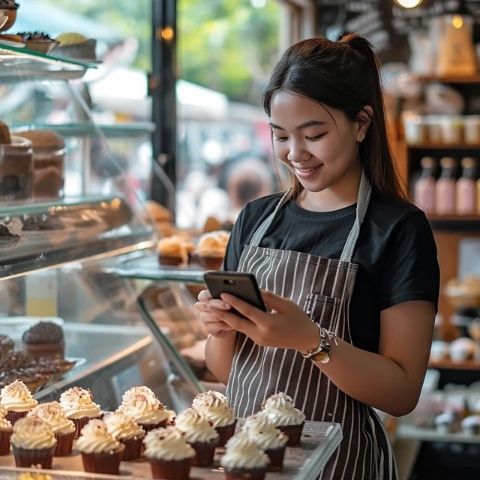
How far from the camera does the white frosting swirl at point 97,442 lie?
6.16 feet

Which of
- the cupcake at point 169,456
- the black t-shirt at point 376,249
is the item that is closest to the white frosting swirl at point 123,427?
the cupcake at point 169,456

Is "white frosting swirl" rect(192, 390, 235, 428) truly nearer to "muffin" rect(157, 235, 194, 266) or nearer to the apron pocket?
the apron pocket

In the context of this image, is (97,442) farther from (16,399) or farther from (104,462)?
(16,399)

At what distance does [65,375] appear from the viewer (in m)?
2.73

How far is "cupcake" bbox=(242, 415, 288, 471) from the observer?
1.87 metres

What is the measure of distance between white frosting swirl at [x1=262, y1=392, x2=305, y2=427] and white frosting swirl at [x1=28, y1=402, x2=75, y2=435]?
1.22 ft

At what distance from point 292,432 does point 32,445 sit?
19.0 inches

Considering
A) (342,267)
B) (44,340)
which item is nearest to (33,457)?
(342,267)

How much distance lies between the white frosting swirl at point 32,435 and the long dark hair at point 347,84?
867 millimetres

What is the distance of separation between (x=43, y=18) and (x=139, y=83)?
3.00 ft

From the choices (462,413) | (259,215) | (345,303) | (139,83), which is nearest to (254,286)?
(345,303)

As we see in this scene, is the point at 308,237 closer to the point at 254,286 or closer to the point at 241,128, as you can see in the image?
the point at 254,286

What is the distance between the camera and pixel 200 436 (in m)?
1.92

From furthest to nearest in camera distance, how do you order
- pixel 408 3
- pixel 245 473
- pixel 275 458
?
pixel 408 3
pixel 275 458
pixel 245 473
